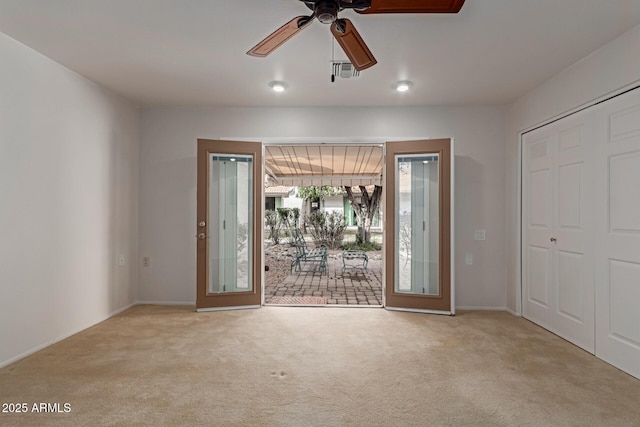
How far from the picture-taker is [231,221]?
4562 millimetres

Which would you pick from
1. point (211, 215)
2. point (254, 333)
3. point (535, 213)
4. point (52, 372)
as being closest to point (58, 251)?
point (52, 372)

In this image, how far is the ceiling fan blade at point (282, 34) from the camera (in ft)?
6.44

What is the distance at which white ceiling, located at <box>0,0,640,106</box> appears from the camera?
243 cm

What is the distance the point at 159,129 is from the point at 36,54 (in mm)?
1658

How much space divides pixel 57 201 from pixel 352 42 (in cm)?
306

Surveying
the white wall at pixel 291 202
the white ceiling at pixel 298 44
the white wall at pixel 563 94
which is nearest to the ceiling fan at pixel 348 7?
the white ceiling at pixel 298 44

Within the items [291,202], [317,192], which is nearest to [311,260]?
[317,192]

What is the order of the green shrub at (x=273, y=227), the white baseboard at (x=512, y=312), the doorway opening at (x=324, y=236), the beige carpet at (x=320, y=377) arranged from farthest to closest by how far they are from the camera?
the green shrub at (x=273, y=227) < the doorway opening at (x=324, y=236) < the white baseboard at (x=512, y=312) < the beige carpet at (x=320, y=377)

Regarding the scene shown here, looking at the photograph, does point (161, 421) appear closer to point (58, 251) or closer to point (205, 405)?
point (205, 405)

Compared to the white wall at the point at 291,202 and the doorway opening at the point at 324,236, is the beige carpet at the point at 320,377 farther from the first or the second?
the white wall at the point at 291,202

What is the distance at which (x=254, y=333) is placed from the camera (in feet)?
11.6

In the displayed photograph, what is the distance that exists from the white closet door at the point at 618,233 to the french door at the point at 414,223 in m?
1.54

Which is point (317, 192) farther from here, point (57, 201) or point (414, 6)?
point (414, 6)

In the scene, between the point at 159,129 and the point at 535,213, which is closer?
the point at 535,213
